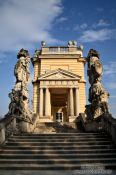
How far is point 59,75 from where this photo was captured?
32.0 meters

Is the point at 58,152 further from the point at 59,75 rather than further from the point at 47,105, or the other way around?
the point at 59,75

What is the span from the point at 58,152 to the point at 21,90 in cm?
535

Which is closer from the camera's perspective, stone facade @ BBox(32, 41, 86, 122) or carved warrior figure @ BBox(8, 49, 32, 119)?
carved warrior figure @ BBox(8, 49, 32, 119)

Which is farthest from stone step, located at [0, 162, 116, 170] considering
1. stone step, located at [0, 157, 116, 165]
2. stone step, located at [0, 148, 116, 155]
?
stone step, located at [0, 148, 116, 155]

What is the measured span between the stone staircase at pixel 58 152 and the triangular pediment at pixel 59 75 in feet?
69.6

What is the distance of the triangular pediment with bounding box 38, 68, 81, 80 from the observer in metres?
31.8

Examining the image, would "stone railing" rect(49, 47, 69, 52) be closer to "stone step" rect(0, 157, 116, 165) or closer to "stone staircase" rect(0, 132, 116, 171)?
"stone staircase" rect(0, 132, 116, 171)

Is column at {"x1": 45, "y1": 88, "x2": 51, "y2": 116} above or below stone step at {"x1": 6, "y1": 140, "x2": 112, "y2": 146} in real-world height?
above

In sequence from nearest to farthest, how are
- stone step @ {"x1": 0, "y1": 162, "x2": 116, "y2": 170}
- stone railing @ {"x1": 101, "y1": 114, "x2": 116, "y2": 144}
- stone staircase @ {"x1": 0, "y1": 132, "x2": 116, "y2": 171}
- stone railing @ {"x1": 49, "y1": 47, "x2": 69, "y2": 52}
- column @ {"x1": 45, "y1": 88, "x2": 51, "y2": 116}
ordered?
stone step @ {"x1": 0, "y1": 162, "x2": 116, "y2": 170} → stone staircase @ {"x1": 0, "y1": 132, "x2": 116, "y2": 171} → stone railing @ {"x1": 101, "y1": 114, "x2": 116, "y2": 144} → column @ {"x1": 45, "y1": 88, "x2": 51, "y2": 116} → stone railing @ {"x1": 49, "y1": 47, "x2": 69, "y2": 52}

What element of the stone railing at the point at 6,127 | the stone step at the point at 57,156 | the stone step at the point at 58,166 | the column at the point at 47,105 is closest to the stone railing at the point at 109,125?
the stone step at the point at 57,156

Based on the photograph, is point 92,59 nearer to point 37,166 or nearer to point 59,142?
point 59,142

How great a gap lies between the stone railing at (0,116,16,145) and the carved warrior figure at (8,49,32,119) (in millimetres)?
874

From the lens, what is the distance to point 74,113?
3023 cm

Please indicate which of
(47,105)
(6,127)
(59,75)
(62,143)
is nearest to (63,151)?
(62,143)
